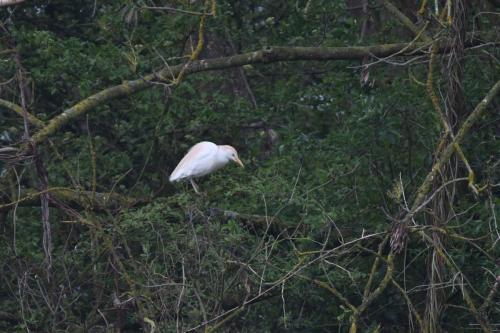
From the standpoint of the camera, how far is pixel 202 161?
351 inches

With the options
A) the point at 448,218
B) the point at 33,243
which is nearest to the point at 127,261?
the point at 33,243

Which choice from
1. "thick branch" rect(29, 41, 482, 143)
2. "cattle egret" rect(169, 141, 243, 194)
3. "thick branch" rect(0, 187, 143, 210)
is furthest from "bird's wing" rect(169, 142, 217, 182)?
"thick branch" rect(29, 41, 482, 143)

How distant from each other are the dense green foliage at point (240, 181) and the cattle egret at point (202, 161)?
0.32 ft

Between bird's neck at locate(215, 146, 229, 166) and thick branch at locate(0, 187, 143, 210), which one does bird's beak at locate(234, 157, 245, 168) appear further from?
thick branch at locate(0, 187, 143, 210)

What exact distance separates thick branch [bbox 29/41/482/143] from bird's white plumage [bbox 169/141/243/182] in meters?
1.00

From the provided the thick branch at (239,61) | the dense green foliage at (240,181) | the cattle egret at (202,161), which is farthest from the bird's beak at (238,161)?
the thick branch at (239,61)

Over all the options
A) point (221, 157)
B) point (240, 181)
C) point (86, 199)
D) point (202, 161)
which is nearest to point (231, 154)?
point (221, 157)

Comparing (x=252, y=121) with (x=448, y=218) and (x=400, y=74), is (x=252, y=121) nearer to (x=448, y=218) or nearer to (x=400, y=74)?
(x=400, y=74)

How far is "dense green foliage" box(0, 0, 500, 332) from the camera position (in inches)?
273

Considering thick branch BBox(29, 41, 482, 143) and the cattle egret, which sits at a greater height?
thick branch BBox(29, 41, 482, 143)

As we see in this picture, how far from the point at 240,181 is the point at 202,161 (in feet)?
2.23

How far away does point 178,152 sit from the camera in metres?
9.60

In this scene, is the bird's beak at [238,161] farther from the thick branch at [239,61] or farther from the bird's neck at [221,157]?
the thick branch at [239,61]

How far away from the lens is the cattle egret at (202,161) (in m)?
8.85
